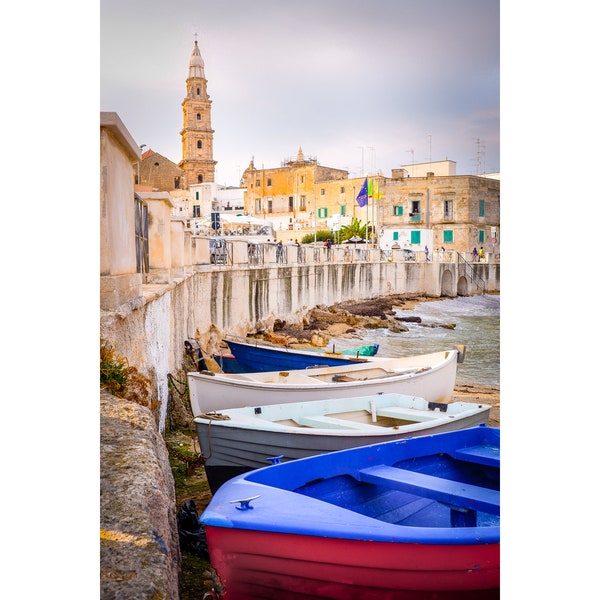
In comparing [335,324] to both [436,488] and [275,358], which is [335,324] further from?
[436,488]

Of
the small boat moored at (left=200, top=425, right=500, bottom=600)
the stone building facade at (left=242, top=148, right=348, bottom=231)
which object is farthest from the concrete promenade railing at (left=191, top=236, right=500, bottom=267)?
the stone building facade at (left=242, top=148, right=348, bottom=231)

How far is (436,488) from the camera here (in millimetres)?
2732

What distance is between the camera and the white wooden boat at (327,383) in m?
4.97

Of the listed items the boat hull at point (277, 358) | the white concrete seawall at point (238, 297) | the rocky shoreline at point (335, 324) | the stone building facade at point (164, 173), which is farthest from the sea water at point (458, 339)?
the stone building facade at point (164, 173)

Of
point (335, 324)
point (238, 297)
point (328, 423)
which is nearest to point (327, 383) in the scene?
point (328, 423)

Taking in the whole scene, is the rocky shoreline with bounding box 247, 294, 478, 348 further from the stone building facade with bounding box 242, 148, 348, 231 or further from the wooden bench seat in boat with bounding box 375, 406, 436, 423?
the stone building facade with bounding box 242, 148, 348, 231

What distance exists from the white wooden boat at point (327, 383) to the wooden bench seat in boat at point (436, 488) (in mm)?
2091

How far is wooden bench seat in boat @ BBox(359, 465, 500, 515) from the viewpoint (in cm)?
260

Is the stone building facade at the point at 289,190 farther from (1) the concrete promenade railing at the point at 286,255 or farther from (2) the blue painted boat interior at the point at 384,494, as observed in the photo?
(2) the blue painted boat interior at the point at 384,494
